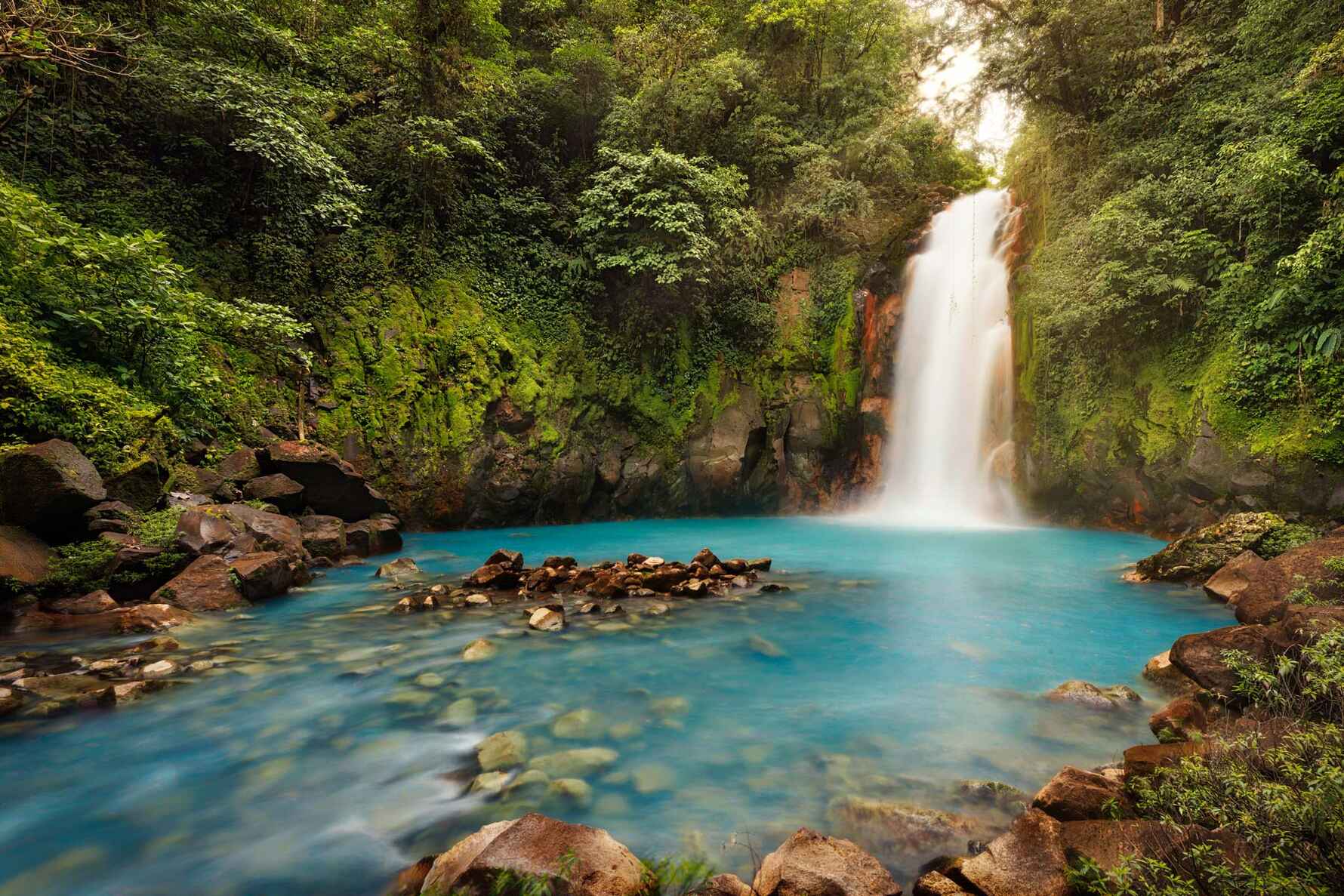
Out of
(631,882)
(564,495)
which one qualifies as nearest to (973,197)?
(564,495)

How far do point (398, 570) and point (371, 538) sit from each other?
6.18 feet

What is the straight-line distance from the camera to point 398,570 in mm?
8070

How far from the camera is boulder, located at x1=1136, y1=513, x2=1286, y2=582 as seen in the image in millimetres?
7348

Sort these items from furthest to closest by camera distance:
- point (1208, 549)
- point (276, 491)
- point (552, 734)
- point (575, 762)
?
point (276, 491) < point (1208, 549) < point (552, 734) < point (575, 762)

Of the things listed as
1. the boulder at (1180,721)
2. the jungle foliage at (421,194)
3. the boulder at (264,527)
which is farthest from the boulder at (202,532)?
the boulder at (1180,721)

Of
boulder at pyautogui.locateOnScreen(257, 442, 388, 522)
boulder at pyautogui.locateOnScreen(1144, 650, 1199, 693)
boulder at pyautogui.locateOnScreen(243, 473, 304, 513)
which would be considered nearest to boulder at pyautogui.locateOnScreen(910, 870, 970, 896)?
boulder at pyautogui.locateOnScreen(1144, 650, 1199, 693)

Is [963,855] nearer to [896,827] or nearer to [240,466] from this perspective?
[896,827]

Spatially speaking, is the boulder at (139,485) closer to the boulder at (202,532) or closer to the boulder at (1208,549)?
the boulder at (202,532)

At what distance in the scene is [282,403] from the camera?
10.8 meters

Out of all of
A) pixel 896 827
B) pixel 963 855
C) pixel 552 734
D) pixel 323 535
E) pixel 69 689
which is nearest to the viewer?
pixel 963 855

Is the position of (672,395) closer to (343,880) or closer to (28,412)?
(28,412)

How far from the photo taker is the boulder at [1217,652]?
3584 mm

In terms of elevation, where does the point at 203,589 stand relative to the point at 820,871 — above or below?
below

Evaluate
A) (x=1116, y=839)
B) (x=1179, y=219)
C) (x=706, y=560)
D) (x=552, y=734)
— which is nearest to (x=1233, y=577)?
(x=706, y=560)
